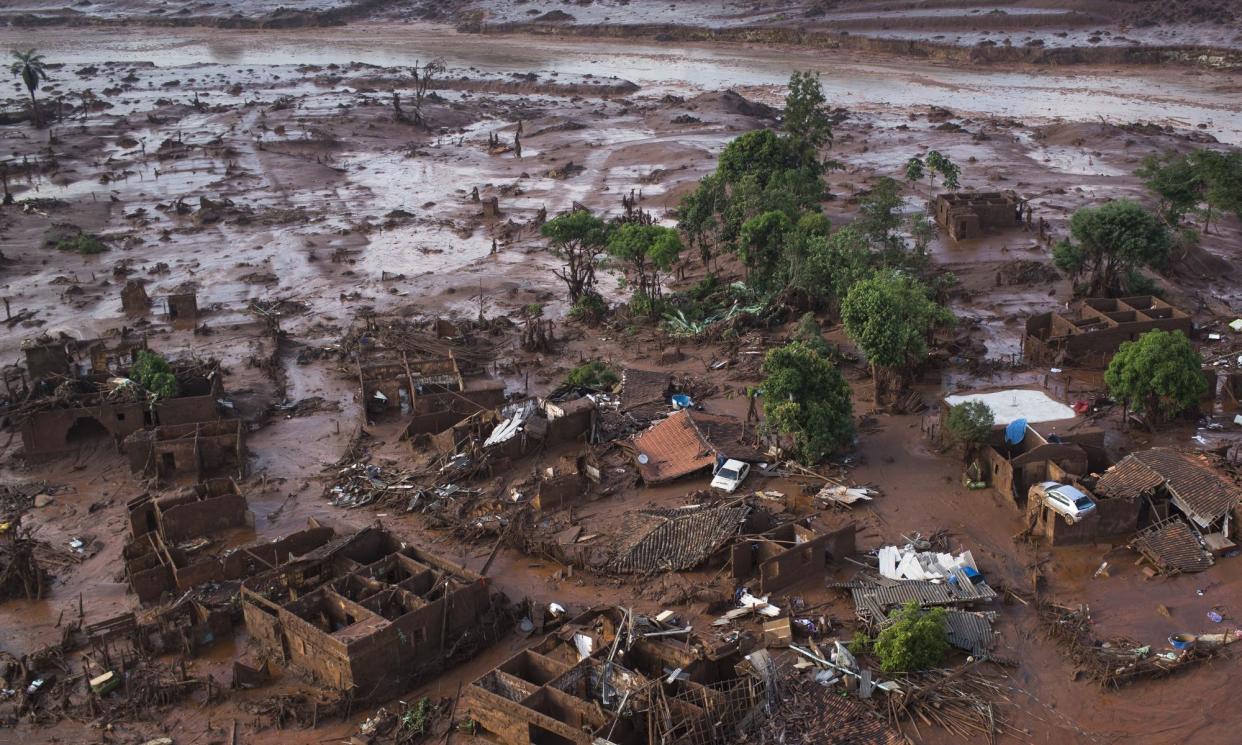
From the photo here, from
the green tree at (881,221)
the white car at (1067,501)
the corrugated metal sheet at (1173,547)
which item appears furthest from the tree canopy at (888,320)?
the corrugated metal sheet at (1173,547)

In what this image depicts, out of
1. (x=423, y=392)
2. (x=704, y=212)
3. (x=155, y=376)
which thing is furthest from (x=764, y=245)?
(x=155, y=376)

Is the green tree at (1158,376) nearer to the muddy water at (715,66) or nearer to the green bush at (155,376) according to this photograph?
the green bush at (155,376)

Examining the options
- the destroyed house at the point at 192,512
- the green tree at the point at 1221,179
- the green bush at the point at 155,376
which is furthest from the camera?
the green tree at the point at 1221,179

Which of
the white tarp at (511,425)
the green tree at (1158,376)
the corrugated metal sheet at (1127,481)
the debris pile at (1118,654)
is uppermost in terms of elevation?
the green tree at (1158,376)

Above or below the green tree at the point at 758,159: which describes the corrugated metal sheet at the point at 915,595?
below

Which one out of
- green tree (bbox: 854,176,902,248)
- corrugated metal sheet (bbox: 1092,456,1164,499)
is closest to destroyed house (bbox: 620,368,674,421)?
corrugated metal sheet (bbox: 1092,456,1164,499)

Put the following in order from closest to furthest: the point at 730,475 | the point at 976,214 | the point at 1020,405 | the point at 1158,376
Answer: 1. the point at 730,475
2. the point at 1158,376
3. the point at 1020,405
4. the point at 976,214

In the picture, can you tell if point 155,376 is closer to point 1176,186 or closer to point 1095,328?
point 1095,328
